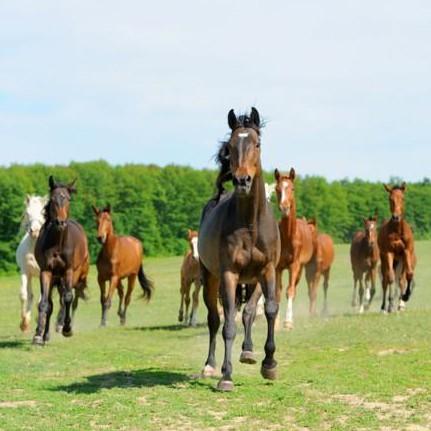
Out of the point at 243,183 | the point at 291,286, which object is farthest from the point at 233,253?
the point at 291,286

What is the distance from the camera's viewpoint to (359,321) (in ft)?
53.0

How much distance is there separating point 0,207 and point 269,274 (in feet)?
108

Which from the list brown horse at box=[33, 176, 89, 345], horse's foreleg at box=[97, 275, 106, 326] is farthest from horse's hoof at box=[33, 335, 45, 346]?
horse's foreleg at box=[97, 275, 106, 326]

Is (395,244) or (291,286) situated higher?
(395,244)

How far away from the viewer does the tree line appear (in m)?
40.9

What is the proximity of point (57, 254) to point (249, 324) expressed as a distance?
5.22 m

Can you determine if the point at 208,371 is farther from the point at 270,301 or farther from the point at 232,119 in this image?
the point at 232,119

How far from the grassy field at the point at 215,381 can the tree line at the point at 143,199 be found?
24.7 m

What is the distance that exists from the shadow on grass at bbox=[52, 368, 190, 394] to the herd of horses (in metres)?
0.53

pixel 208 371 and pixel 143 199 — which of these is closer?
pixel 208 371

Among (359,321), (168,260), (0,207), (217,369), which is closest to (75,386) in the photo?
(217,369)

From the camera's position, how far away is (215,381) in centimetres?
970

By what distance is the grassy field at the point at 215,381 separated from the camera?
771 centimetres

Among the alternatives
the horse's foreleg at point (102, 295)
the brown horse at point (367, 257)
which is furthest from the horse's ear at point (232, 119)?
the brown horse at point (367, 257)
